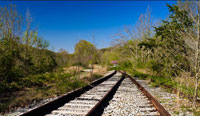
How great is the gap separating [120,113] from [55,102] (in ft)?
5.93

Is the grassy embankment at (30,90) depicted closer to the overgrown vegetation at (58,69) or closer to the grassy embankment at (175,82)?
the overgrown vegetation at (58,69)

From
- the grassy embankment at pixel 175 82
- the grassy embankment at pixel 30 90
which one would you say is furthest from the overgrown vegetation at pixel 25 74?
the grassy embankment at pixel 175 82

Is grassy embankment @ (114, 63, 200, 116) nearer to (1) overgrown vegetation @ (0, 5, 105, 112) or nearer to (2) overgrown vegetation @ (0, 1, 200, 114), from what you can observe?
(2) overgrown vegetation @ (0, 1, 200, 114)

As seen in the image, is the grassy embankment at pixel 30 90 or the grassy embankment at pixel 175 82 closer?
the grassy embankment at pixel 30 90

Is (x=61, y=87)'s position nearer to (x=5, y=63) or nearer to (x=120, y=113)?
(x=5, y=63)

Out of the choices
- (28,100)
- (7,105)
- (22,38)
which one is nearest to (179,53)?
(28,100)

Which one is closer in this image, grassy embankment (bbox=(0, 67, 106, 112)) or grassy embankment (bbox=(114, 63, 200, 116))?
grassy embankment (bbox=(0, 67, 106, 112))

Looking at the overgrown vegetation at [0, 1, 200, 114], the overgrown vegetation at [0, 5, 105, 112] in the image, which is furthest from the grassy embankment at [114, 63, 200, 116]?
the overgrown vegetation at [0, 5, 105, 112]

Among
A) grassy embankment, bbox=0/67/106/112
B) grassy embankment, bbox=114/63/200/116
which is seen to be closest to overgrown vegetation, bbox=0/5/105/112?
grassy embankment, bbox=0/67/106/112

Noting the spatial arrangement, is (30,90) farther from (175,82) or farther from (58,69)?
(175,82)

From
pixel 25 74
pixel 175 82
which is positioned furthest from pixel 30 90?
pixel 175 82

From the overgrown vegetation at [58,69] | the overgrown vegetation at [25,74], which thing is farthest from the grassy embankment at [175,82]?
the overgrown vegetation at [25,74]

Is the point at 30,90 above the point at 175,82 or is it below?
below

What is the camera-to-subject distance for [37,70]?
9.19 meters
